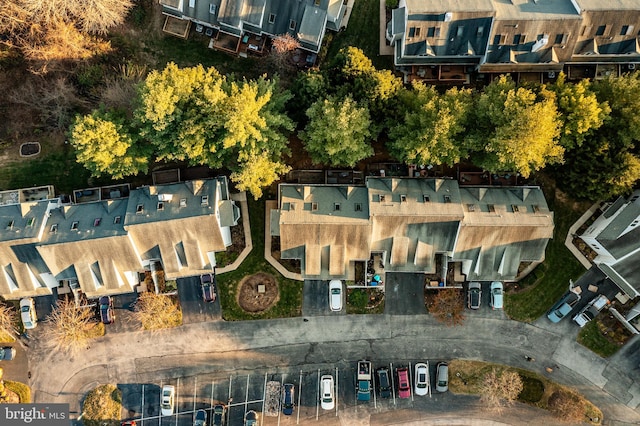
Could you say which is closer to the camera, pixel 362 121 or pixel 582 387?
pixel 362 121

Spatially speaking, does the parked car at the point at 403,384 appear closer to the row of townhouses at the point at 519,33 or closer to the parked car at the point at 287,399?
the parked car at the point at 287,399

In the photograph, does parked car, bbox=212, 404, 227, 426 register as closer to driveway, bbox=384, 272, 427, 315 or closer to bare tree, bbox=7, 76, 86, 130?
driveway, bbox=384, 272, 427, 315

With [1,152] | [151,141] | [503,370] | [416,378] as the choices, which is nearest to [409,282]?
[416,378]

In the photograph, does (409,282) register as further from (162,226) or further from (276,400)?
(162,226)

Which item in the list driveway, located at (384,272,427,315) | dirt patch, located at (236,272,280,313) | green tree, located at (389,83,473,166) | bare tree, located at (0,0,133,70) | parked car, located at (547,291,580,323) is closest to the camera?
green tree, located at (389,83,473,166)

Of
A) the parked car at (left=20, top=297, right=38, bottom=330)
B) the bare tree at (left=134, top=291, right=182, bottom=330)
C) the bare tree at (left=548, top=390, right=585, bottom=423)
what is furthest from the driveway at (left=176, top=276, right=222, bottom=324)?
the bare tree at (left=548, top=390, right=585, bottom=423)

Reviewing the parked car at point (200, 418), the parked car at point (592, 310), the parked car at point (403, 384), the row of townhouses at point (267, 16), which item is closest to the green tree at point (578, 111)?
the parked car at point (592, 310)
